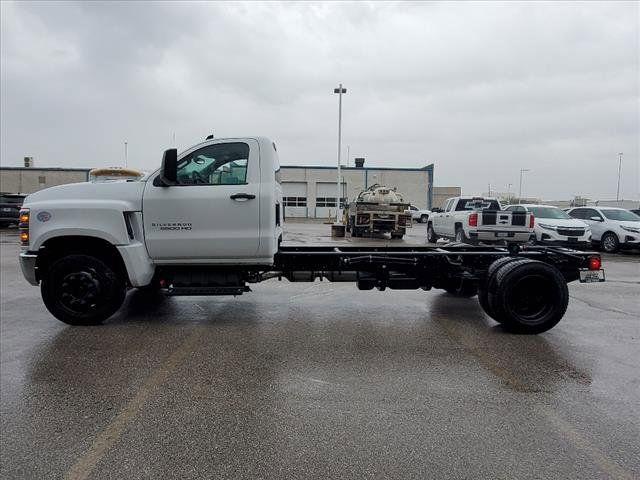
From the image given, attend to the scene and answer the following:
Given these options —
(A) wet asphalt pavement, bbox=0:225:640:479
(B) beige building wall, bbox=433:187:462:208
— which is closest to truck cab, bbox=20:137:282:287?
(A) wet asphalt pavement, bbox=0:225:640:479

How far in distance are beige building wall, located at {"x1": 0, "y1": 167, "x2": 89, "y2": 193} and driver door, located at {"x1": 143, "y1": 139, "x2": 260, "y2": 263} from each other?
47399 millimetres

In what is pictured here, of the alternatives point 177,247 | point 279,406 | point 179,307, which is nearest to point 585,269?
point 279,406

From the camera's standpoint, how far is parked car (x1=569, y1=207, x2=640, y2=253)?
16406 millimetres

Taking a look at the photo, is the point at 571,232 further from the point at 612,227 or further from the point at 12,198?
the point at 12,198

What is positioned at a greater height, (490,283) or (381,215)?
(381,215)

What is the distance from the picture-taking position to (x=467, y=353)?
17.0ft

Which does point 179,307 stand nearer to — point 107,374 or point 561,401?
point 107,374

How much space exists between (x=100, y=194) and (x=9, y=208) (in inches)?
839

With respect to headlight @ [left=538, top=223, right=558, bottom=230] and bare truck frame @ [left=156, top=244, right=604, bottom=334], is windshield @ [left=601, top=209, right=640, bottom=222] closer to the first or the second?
headlight @ [left=538, top=223, right=558, bottom=230]

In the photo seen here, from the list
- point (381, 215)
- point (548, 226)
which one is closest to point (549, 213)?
point (548, 226)

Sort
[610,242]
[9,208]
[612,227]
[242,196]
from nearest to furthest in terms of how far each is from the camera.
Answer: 1. [242,196]
2. [612,227]
3. [610,242]
4. [9,208]

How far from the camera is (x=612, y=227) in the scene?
55.5 feet

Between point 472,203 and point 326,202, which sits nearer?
point 472,203

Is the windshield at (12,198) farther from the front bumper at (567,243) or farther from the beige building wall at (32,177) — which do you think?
the beige building wall at (32,177)
